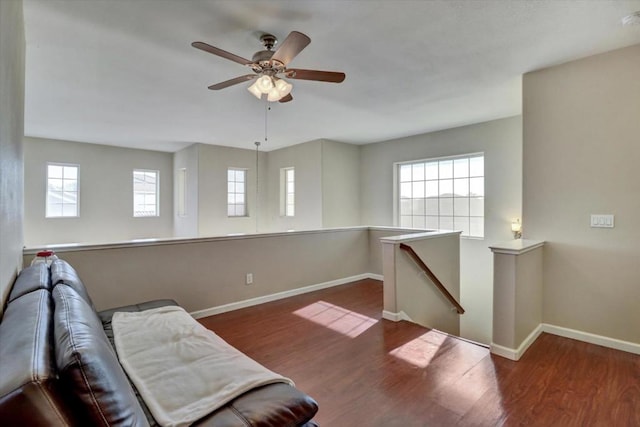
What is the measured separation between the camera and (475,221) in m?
5.16

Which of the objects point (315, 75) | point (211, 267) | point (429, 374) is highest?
point (315, 75)

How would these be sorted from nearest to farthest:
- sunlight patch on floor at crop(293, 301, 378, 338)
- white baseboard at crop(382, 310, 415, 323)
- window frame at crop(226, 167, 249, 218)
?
1. sunlight patch on floor at crop(293, 301, 378, 338)
2. white baseboard at crop(382, 310, 415, 323)
3. window frame at crop(226, 167, 249, 218)

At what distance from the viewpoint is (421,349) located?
2.78m

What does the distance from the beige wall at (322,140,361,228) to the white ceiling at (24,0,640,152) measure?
1640 millimetres

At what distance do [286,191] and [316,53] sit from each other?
4.77 meters

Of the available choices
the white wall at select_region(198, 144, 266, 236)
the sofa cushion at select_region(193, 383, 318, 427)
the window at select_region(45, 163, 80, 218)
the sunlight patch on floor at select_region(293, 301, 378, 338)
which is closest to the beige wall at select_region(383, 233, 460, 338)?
the sunlight patch on floor at select_region(293, 301, 378, 338)

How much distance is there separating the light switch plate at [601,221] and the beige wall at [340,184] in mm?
4155

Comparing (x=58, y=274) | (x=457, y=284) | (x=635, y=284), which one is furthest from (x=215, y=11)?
(x=457, y=284)

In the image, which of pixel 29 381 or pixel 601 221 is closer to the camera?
pixel 29 381

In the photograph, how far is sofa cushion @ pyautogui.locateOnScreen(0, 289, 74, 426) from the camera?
67 centimetres

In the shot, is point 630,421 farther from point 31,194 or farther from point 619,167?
point 31,194

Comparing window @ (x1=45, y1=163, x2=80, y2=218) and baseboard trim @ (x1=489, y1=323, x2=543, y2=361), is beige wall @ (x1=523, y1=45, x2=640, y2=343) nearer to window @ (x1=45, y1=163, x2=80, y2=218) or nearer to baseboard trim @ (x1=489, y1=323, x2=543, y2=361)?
baseboard trim @ (x1=489, y1=323, x2=543, y2=361)

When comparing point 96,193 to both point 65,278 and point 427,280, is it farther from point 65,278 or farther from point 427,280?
point 427,280

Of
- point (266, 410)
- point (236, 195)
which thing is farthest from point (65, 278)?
point (236, 195)
